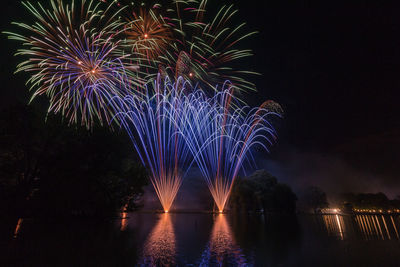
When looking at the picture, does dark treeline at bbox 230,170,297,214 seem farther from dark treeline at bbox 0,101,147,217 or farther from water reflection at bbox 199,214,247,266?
water reflection at bbox 199,214,247,266

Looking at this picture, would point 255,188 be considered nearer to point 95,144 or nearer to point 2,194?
point 95,144

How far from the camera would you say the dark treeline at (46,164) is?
3155 cm

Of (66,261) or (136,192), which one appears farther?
(136,192)

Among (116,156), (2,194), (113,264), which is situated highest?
(116,156)

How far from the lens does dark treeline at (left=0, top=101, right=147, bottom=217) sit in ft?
104

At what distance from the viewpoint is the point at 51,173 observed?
3300 centimetres

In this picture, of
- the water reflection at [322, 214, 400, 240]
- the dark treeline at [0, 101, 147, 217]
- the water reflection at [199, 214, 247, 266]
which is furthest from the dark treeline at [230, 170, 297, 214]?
the water reflection at [199, 214, 247, 266]

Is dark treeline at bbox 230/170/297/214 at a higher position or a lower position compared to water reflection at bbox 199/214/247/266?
higher

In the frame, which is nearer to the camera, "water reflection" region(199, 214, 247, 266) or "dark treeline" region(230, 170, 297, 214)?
"water reflection" region(199, 214, 247, 266)

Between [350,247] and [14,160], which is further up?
[14,160]

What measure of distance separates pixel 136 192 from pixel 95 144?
1890 cm

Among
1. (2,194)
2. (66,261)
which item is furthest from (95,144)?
(66,261)

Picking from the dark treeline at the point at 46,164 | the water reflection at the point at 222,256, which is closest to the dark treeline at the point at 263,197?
the dark treeline at the point at 46,164

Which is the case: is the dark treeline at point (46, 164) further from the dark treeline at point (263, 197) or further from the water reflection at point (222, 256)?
the dark treeline at point (263, 197)
